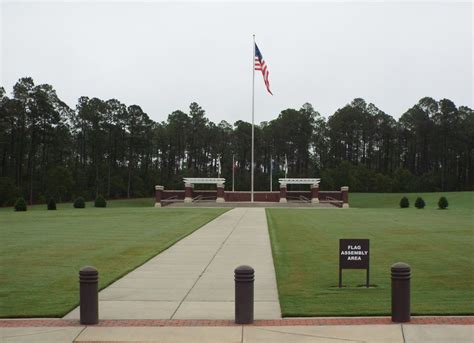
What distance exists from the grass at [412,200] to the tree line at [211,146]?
45.1 feet

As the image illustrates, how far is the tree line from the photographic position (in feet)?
265

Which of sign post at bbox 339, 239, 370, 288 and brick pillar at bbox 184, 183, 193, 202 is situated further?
brick pillar at bbox 184, 183, 193, 202

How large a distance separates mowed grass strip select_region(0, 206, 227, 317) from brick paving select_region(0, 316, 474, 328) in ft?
1.64

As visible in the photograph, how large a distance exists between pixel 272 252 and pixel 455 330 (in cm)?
974

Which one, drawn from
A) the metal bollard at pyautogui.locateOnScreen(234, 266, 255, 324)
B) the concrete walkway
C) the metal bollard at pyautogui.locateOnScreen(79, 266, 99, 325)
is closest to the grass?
the concrete walkway

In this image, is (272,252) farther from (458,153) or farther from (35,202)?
(458,153)

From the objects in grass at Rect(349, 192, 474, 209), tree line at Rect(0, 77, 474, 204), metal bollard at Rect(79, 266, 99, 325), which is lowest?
grass at Rect(349, 192, 474, 209)

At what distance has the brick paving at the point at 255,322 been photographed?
843 centimetres

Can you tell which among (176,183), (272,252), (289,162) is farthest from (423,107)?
(272,252)

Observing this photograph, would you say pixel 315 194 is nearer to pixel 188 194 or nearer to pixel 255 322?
pixel 188 194

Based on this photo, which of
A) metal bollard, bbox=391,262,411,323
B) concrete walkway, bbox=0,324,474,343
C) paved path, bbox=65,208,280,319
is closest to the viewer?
concrete walkway, bbox=0,324,474,343

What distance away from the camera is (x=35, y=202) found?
7500cm

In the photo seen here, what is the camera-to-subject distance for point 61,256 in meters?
16.4

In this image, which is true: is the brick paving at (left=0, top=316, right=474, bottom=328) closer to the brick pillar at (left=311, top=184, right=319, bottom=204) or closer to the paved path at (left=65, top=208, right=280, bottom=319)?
the paved path at (left=65, top=208, right=280, bottom=319)
